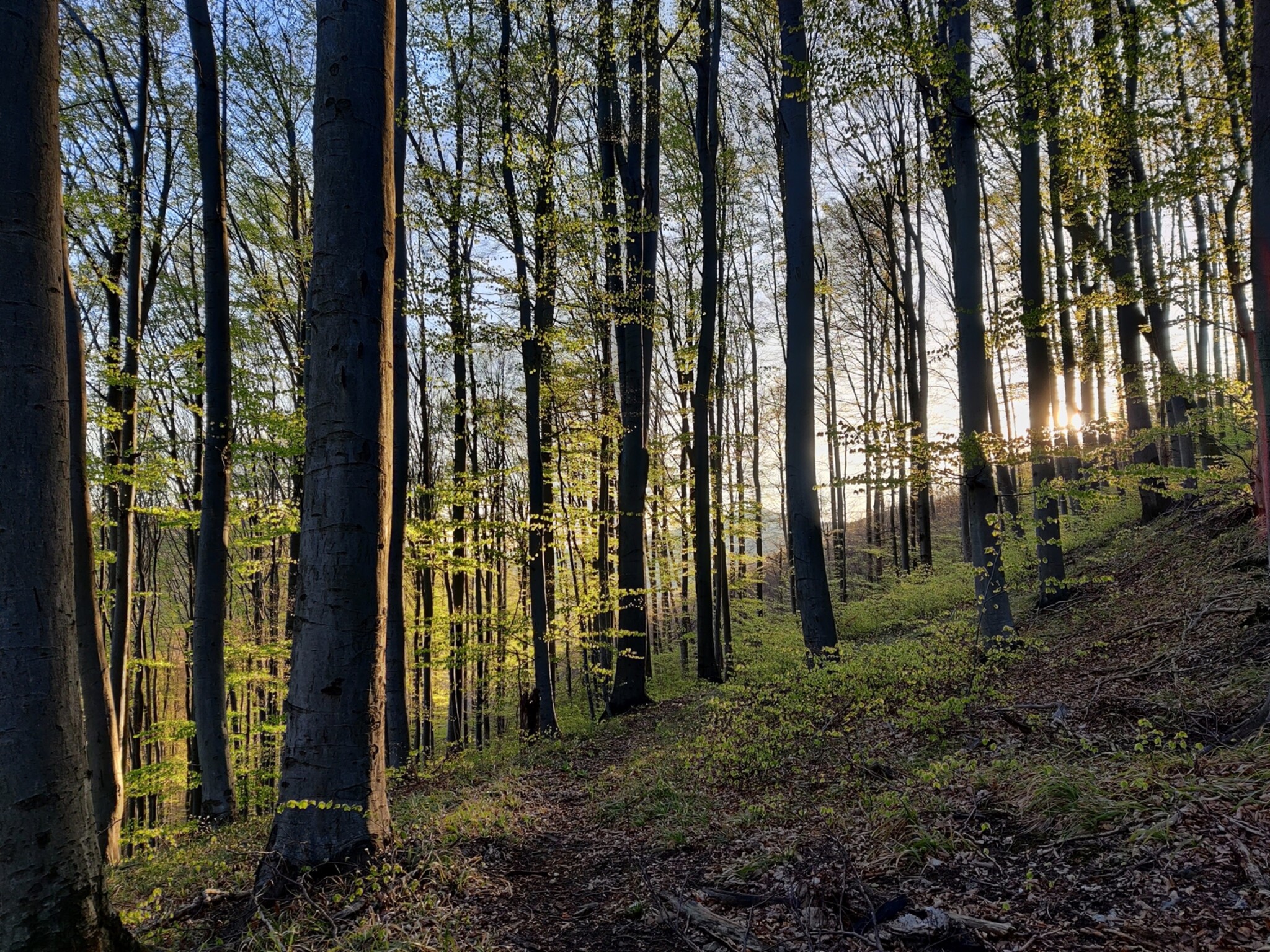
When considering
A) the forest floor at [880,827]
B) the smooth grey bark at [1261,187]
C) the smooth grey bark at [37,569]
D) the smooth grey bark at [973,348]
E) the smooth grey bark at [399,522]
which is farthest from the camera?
the smooth grey bark at [399,522]

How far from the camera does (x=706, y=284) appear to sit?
12.6m

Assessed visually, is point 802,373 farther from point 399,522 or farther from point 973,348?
point 399,522

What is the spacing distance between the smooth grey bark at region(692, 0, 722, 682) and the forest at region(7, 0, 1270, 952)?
13 centimetres

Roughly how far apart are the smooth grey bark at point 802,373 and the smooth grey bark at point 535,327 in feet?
11.4

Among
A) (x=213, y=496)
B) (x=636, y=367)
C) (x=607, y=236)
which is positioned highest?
(x=607, y=236)

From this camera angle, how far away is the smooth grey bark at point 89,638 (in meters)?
6.64

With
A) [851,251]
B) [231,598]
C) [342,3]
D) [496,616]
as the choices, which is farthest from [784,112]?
[231,598]

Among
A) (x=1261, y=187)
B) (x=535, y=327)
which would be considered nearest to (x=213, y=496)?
(x=535, y=327)

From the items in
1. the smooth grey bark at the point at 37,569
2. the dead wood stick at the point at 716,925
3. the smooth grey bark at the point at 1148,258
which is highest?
the smooth grey bark at the point at 1148,258

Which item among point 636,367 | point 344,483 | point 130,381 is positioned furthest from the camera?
point 636,367

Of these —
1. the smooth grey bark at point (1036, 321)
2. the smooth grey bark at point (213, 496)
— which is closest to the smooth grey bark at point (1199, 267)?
the smooth grey bark at point (1036, 321)

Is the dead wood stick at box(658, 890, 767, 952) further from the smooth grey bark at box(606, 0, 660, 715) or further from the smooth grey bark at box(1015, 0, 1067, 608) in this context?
the smooth grey bark at box(606, 0, 660, 715)

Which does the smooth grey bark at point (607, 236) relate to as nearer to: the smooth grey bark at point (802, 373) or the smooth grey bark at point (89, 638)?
the smooth grey bark at point (802, 373)

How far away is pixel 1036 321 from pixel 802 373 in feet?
9.20
